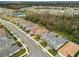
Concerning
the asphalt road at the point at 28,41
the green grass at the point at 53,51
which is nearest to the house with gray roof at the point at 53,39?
the green grass at the point at 53,51

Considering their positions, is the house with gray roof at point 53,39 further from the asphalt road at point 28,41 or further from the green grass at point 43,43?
the asphalt road at point 28,41

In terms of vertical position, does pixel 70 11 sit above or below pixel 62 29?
above

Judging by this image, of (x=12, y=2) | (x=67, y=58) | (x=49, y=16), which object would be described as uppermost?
(x=12, y=2)

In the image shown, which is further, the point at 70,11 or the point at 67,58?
the point at 70,11

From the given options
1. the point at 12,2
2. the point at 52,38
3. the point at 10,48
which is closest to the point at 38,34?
the point at 52,38

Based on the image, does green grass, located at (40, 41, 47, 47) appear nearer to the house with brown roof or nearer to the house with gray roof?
the house with gray roof

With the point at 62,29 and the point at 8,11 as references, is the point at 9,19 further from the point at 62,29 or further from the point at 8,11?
the point at 62,29
